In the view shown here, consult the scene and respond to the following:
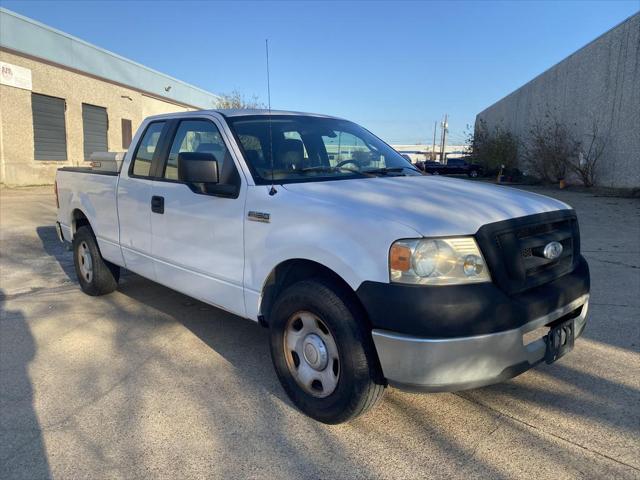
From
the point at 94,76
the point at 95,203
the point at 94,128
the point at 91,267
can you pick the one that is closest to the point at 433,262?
the point at 95,203

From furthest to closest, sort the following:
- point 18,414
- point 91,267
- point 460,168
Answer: point 460,168
point 91,267
point 18,414

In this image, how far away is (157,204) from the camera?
4.22m

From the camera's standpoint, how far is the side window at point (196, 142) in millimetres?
3801

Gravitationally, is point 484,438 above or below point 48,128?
below

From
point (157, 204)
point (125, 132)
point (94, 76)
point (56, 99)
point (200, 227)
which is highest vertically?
point (94, 76)

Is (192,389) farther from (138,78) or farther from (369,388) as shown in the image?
(138,78)

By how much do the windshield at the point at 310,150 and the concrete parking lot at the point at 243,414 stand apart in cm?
153

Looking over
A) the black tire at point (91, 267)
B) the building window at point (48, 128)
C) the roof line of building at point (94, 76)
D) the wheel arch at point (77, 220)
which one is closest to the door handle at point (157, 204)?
the black tire at point (91, 267)

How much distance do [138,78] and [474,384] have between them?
96.5 feet

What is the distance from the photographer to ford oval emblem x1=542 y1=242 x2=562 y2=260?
2.93m

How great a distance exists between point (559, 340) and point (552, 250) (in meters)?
0.53

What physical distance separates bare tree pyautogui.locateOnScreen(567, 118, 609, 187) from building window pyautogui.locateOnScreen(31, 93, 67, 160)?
76.7 feet

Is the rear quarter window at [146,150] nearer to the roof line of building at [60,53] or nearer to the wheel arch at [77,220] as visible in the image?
the wheel arch at [77,220]

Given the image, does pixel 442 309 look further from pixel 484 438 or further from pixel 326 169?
pixel 326 169
